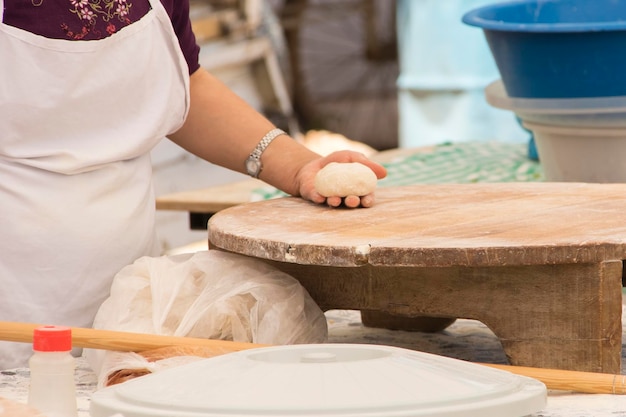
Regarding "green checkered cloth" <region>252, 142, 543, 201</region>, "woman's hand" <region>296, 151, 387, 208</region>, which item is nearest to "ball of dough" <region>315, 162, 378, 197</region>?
"woman's hand" <region>296, 151, 387, 208</region>

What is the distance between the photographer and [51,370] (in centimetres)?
111

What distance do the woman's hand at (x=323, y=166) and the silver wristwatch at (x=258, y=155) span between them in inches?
3.4

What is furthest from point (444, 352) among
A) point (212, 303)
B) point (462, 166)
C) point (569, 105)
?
point (462, 166)

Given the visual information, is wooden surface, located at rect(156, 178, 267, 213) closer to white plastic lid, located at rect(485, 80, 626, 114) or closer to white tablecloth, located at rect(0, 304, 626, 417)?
white plastic lid, located at rect(485, 80, 626, 114)

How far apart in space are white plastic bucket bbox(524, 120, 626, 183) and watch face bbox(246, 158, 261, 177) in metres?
0.93

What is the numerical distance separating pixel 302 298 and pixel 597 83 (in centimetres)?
119

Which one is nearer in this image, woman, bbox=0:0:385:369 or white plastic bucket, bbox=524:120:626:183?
woman, bbox=0:0:385:369

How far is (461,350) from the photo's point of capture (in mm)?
1659

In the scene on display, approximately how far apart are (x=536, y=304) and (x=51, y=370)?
60 cm

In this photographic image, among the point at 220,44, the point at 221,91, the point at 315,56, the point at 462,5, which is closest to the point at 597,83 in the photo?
the point at 221,91

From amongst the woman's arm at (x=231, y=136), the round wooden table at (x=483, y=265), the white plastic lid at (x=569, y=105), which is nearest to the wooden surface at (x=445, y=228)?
the round wooden table at (x=483, y=265)

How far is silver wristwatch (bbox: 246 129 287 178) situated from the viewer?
1.88 metres

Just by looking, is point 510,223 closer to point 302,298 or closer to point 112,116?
point 302,298

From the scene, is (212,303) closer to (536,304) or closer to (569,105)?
(536,304)
